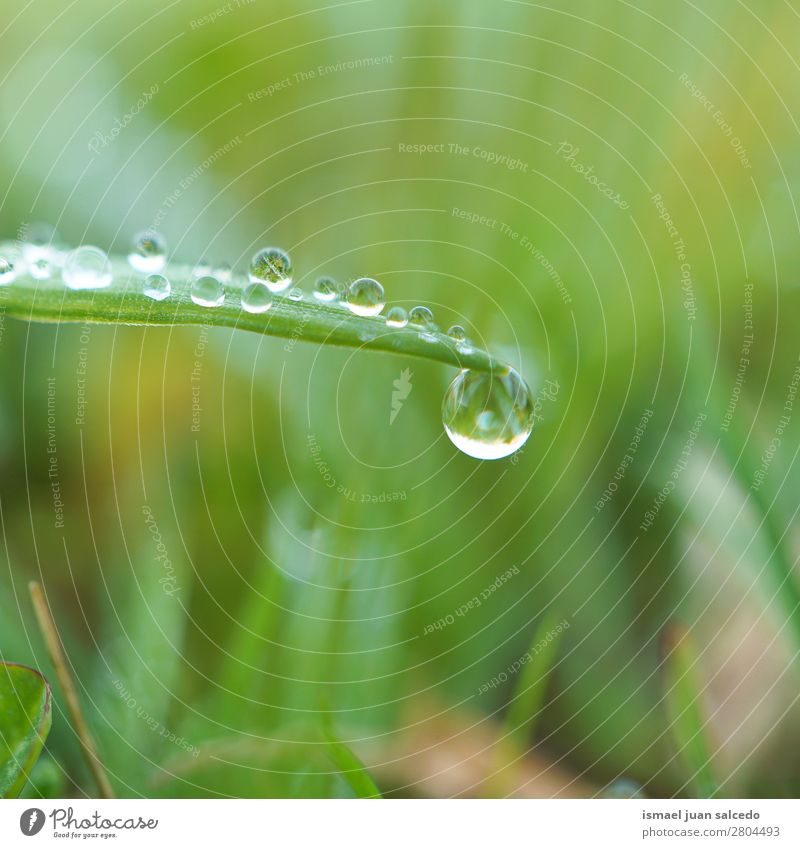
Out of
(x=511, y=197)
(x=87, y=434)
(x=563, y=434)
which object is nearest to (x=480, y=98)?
(x=511, y=197)

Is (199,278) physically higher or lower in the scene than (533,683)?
higher

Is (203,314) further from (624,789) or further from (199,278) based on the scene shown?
(624,789)

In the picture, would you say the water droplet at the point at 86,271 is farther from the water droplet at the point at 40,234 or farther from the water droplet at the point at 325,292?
the water droplet at the point at 40,234

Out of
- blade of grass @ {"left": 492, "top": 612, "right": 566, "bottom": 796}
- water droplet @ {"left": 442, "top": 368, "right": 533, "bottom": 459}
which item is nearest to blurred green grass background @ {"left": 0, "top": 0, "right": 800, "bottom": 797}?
blade of grass @ {"left": 492, "top": 612, "right": 566, "bottom": 796}

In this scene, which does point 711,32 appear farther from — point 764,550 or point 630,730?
point 630,730

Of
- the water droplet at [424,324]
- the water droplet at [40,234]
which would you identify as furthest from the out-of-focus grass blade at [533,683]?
the water droplet at [40,234]

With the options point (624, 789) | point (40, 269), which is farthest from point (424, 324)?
point (624, 789)
